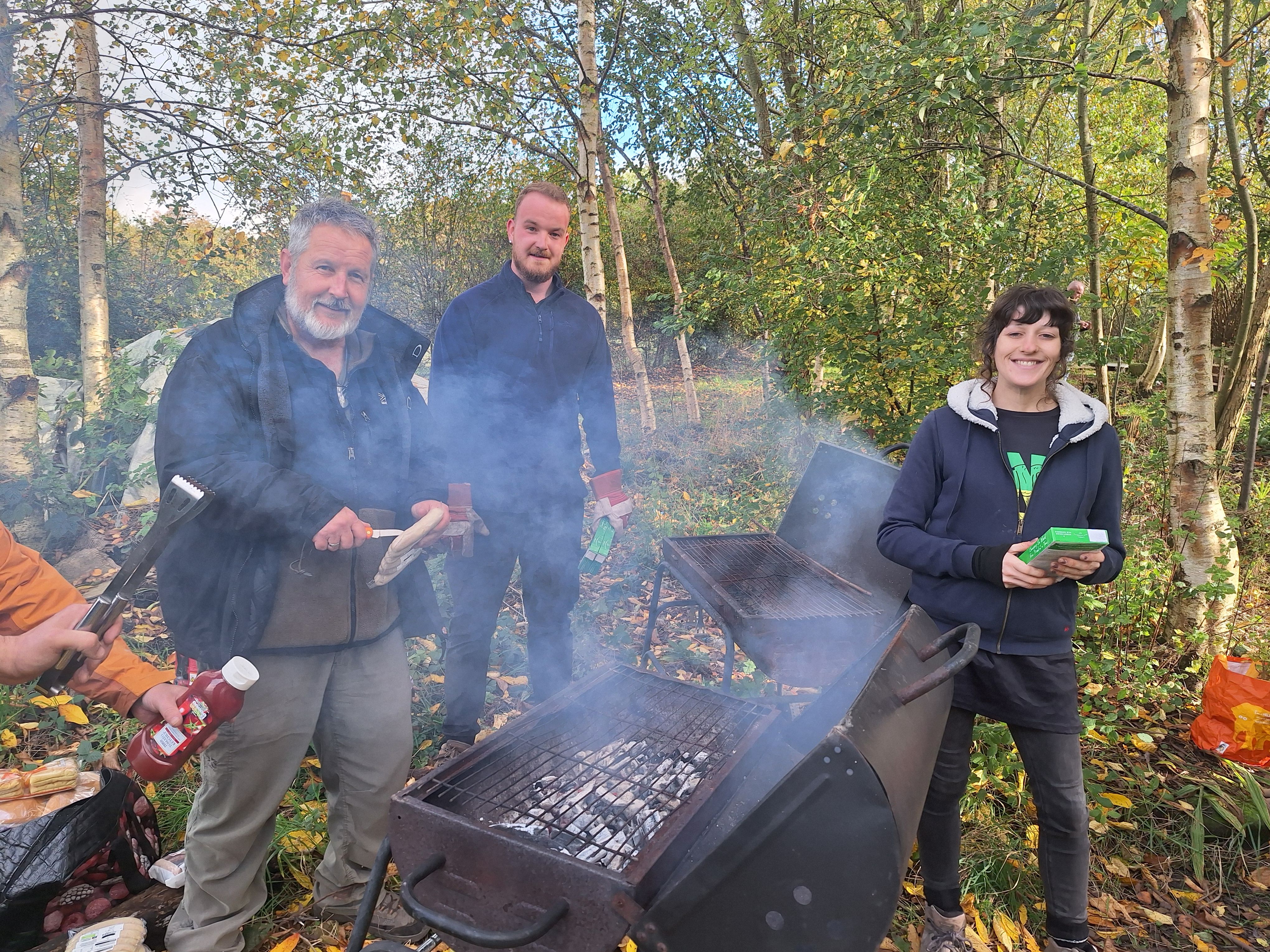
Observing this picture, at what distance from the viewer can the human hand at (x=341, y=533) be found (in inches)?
80.4

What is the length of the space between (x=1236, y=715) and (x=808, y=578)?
1.99m

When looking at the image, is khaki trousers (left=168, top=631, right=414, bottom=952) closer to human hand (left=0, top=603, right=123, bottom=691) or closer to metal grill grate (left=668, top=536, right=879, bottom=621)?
human hand (left=0, top=603, right=123, bottom=691)

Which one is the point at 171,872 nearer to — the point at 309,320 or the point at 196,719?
the point at 196,719

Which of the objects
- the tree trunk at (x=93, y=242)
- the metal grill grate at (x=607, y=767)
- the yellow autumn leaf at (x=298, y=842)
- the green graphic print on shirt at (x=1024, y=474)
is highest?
the tree trunk at (x=93, y=242)

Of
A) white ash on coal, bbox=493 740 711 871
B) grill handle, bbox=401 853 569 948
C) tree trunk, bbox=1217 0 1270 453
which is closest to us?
grill handle, bbox=401 853 569 948

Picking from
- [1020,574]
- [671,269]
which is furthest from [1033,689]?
[671,269]

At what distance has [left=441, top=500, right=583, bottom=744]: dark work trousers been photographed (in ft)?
10.3

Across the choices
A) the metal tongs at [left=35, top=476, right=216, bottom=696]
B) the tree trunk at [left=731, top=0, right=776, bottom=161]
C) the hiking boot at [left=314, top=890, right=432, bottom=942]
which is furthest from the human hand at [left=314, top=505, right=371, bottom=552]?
the tree trunk at [left=731, top=0, right=776, bottom=161]

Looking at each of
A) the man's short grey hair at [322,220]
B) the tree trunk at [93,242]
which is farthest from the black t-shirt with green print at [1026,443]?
the tree trunk at [93,242]

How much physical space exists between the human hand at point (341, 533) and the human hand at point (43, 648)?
52 centimetres

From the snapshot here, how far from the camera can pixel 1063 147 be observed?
11.8 m

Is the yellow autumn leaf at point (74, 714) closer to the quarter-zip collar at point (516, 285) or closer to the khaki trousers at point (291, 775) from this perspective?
the khaki trousers at point (291, 775)

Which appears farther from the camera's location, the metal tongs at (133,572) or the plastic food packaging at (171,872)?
the plastic food packaging at (171,872)

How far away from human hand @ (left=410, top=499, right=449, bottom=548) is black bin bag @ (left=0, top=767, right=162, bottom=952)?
146 cm
